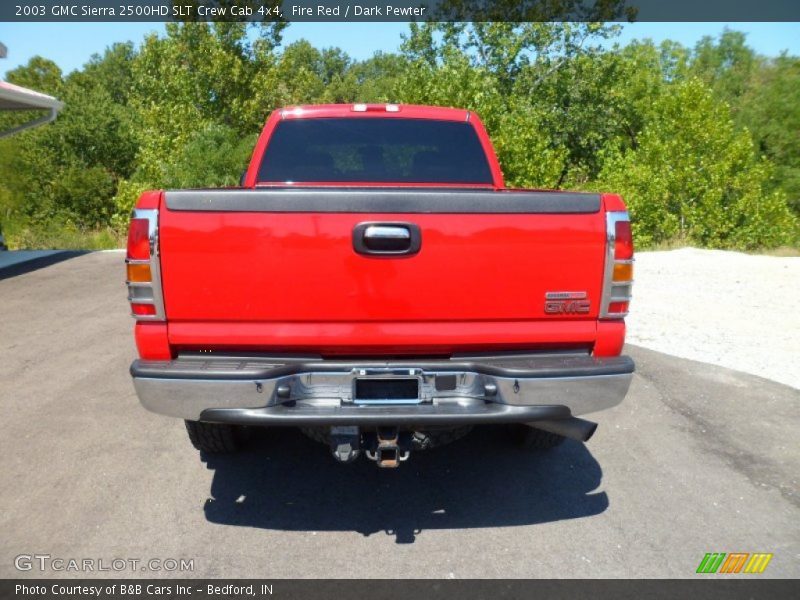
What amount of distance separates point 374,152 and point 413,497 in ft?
8.08

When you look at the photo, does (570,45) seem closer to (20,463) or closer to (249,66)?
(249,66)

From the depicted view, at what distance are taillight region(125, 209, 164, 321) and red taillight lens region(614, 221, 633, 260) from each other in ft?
6.97

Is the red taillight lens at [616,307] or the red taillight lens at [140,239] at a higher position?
the red taillight lens at [140,239]

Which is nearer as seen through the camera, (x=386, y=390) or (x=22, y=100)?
(x=386, y=390)

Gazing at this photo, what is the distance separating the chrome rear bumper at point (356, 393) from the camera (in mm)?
2949

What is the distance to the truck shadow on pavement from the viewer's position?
3.57 metres

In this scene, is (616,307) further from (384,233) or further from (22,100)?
(22,100)

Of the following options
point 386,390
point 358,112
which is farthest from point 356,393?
point 358,112

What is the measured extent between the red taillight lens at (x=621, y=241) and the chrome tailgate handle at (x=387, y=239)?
0.94 metres

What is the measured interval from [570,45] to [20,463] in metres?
33.6

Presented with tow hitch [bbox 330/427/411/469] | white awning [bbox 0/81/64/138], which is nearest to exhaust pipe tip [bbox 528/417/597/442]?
tow hitch [bbox 330/427/411/469]

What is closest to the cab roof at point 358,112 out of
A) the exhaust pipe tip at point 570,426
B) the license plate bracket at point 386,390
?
the license plate bracket at point 386,390

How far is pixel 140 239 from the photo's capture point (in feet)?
9.82

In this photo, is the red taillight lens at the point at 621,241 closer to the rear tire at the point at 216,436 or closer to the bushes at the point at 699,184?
the rear tire at the point at 216,436
